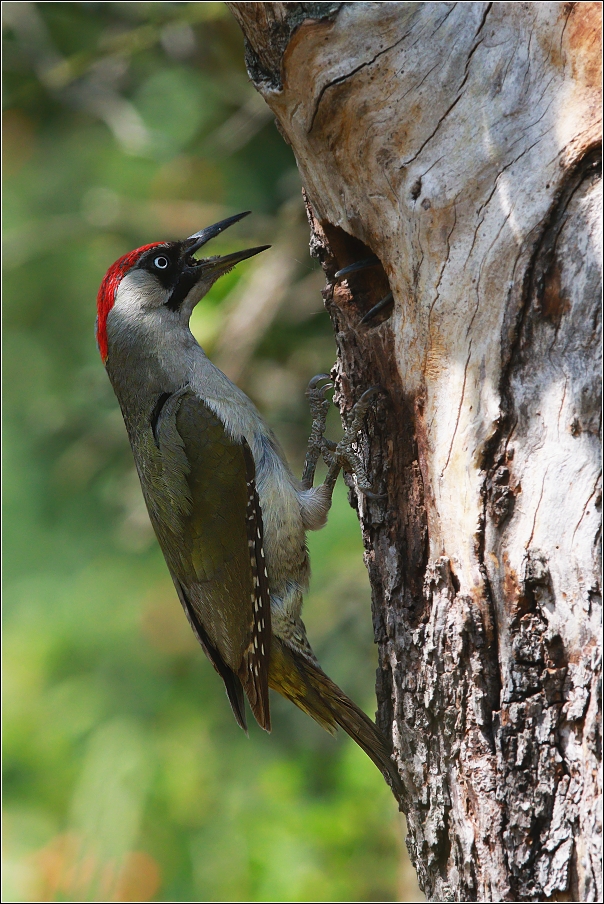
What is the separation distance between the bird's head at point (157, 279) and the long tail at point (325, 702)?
1547 mm

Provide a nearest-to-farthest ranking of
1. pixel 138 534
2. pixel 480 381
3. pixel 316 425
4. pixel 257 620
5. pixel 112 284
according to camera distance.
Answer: pixel 480 381, pixel 257 620, pixel 316 425, pixel 112 284, pixel 138 534

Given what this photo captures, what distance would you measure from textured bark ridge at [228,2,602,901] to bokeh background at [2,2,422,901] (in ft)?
5.76

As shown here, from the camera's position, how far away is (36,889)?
16.1 ft

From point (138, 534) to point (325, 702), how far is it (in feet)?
10.6

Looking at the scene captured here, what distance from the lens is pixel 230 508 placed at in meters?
3.42

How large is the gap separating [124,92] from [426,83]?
5.95 meters

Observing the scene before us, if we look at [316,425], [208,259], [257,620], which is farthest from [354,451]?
[208,259]

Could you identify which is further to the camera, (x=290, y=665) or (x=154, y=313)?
(x=154, y=313)

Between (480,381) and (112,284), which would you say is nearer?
(480,381)

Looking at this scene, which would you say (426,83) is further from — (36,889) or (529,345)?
(36,889)

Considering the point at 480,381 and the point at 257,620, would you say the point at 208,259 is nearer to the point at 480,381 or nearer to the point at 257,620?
the point at 257,620

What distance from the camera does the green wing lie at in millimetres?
3379

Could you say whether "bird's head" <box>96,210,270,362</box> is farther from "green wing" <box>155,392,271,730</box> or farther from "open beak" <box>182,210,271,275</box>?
"green wing" <box>155,392,271,730</box>

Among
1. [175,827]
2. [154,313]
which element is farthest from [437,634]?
[175,827]
